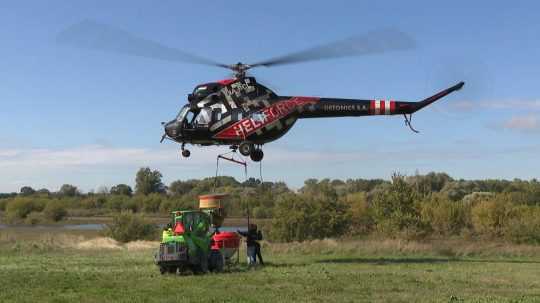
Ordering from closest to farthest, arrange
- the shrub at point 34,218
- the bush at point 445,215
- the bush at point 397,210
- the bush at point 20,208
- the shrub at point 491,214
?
the bush at point 397,210
the bush at point 445,215
the shrub at point 491,214
the shrub at point 34,218
the bush at point 20,208

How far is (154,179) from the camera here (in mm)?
109812

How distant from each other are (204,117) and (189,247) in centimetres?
467

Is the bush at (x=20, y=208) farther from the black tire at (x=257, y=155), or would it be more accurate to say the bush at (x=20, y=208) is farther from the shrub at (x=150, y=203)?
the black tire at (x=257, y=155)

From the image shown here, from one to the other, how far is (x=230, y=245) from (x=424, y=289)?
781 cm

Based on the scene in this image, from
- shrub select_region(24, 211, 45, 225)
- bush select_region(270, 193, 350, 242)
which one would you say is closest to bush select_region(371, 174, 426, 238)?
bush select_region(270, 193, 350, 242)

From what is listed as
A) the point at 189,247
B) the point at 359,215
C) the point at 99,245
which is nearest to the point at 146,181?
the point at 359,215

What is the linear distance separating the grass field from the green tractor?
0.55 m

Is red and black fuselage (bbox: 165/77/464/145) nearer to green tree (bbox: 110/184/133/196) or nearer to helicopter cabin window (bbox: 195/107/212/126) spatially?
helicopter cabin window (bbox: 195/107/212/126)

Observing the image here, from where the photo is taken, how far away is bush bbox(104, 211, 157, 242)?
4912cm

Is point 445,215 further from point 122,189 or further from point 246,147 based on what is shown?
point 122,189

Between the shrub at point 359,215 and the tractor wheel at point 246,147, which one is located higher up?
the tractor wheel at point 246,147

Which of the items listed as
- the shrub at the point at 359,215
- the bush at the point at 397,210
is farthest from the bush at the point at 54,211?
the bush at the point at 397,210

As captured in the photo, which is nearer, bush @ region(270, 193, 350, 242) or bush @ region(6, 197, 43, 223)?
bush @ region(270, 193, 350, 242)

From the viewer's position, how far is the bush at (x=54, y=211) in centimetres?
9600
